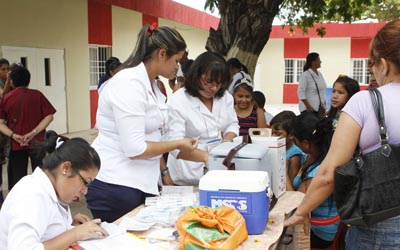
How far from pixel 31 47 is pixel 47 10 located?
0.90m

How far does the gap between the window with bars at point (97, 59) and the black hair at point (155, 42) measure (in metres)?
8.84

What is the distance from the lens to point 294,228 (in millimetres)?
2373

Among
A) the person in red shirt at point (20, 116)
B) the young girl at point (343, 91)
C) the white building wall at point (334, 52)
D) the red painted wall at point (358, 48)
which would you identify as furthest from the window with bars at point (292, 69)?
the person in red shirt at point (20, 116)

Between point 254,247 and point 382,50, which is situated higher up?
point 382,50

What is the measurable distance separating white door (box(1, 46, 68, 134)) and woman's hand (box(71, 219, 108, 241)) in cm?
714

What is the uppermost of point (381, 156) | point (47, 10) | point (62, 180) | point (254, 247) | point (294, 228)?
point (47, 10)

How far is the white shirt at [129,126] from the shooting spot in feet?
6.33

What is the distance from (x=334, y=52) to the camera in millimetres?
19312

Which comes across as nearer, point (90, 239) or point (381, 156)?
point (381, 156)

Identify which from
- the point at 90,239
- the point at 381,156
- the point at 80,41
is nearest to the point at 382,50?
the point at 381,156

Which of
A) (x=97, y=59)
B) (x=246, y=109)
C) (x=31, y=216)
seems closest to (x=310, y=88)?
(x=246, y=109)

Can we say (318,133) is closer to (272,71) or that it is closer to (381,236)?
(381,236)

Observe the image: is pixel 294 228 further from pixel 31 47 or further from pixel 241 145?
pixel 31 47

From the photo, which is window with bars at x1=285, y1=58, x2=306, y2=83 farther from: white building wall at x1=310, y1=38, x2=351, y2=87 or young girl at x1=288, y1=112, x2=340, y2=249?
young girl at x1=288, y1=112, x2=340, y2=249
